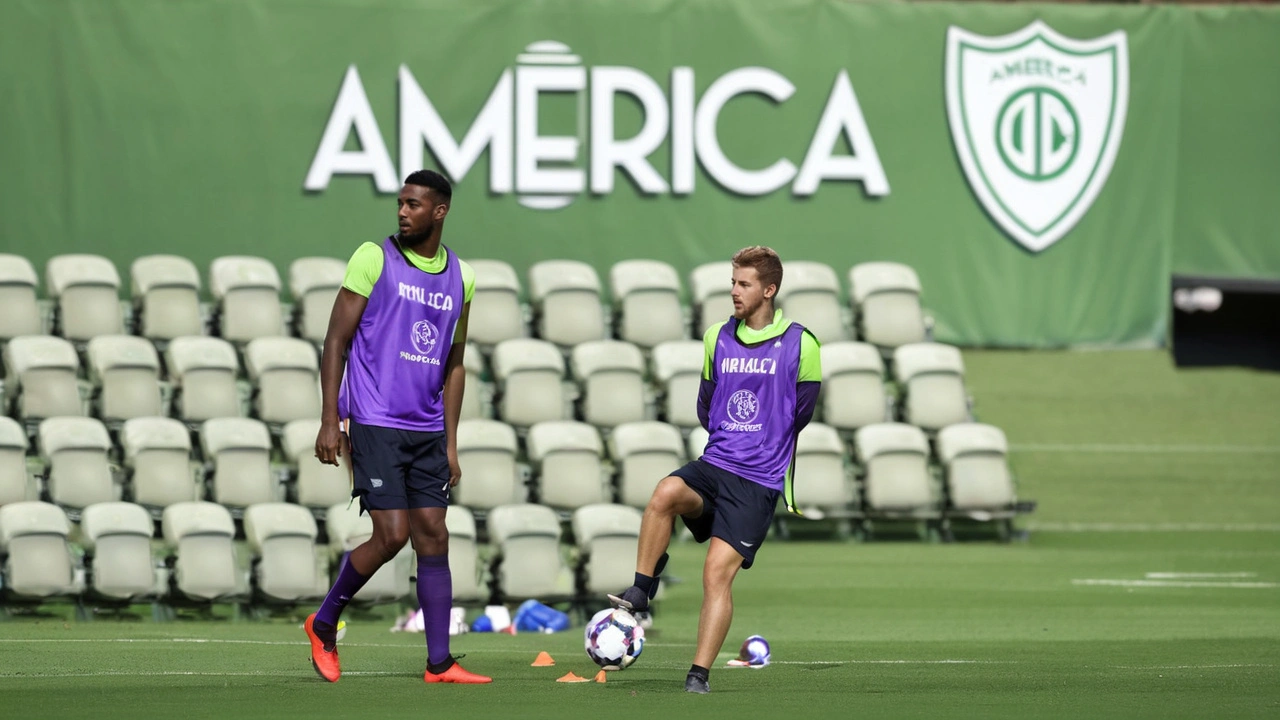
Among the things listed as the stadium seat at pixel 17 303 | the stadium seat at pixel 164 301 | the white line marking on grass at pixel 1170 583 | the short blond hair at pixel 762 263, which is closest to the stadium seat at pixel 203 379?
Result: the stadium seat at pixel 164 301

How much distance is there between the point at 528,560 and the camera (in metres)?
10.9

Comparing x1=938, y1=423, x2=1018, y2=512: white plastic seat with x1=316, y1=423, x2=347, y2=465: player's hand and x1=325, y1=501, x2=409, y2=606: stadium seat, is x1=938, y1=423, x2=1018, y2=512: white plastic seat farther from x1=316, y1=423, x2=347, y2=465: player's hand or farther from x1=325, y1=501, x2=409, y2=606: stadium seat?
x1=316, y1=423, x2=347, y2=465: player's hand

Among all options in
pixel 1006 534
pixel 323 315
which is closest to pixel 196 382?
pixel 323 315

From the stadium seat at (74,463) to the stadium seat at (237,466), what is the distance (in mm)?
677

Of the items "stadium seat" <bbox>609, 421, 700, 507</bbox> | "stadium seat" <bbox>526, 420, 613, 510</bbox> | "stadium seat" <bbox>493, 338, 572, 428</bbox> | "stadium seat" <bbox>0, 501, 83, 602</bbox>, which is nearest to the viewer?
"stadium seat" <bbox>0, 501, 83, 602</bbox>

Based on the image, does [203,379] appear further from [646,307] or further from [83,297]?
[646,307]

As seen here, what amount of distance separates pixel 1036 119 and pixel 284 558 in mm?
8420

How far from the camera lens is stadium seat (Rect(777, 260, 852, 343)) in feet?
48.3

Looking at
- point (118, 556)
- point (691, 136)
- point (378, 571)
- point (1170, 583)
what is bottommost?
point (1170, 583)

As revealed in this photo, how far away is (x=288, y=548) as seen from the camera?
10781 millimetres

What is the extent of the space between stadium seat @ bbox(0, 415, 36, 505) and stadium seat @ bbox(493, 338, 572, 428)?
12.0 ft

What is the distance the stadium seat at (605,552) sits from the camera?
36.2ft

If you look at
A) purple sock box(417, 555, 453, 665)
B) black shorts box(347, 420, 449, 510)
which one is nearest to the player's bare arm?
black shorts box(347, 420, 449, 510)

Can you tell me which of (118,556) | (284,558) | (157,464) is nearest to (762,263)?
(284,558)
